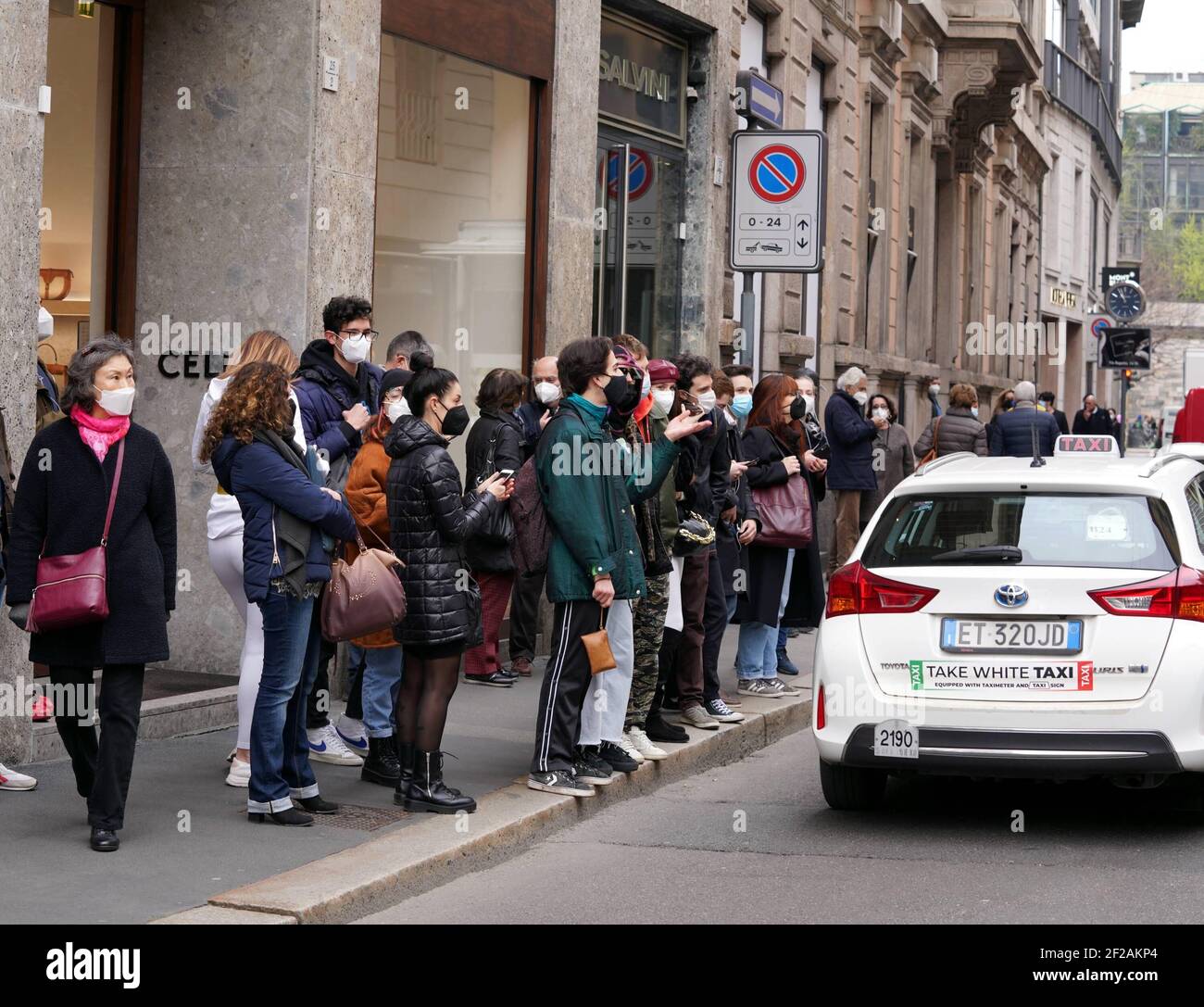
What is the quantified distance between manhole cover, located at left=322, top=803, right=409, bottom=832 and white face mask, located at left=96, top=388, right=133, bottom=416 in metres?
1.78

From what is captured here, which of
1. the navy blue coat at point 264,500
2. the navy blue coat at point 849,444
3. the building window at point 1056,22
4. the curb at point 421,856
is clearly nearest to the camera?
the curb at point 421,856

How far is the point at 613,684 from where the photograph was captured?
27.5ft

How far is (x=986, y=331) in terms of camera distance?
1326 inches

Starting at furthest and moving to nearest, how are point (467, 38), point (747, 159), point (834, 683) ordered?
point (747, 159) → point (467, 38) → point (834, 683)

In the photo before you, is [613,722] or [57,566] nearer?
[57,566]

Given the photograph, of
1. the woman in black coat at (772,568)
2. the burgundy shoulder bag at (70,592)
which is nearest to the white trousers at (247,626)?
the burgundy shoulder bag at (70,592)

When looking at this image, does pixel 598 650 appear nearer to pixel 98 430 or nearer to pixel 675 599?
pixel 675 599

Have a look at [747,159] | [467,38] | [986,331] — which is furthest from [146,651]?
[986,331]

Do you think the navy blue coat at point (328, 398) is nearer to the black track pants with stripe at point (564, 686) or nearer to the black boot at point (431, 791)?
the black track pants with stripe at point (564, 686)

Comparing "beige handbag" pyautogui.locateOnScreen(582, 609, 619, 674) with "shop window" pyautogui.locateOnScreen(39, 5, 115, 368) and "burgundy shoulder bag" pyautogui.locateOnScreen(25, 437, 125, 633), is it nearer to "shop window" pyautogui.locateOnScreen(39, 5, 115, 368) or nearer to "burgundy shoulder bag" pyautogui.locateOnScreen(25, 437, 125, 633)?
"burgundy shoulder bag" pyautogui.locateOnScreen(25, 437, 125, 633)

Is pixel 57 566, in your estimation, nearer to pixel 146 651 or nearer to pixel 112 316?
pixel 146 651

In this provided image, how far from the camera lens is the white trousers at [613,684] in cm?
837

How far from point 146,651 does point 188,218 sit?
4.21m

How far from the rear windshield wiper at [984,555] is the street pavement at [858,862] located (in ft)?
3.78
